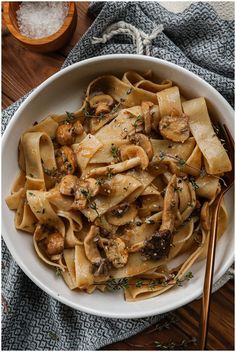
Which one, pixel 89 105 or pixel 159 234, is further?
pixel 89 105

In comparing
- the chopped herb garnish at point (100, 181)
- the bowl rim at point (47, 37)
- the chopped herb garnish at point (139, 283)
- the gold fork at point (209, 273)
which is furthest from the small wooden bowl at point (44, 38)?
the chopped herb garnish at point (139, 283)

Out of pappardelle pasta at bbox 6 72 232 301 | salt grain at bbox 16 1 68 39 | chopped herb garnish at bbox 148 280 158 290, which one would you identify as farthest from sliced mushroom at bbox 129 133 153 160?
salt grain at bbox 16 1 68 39

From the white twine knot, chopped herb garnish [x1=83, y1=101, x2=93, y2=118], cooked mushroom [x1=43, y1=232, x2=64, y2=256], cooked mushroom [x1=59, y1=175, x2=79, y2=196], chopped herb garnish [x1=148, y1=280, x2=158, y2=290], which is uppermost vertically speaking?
the white twine knot

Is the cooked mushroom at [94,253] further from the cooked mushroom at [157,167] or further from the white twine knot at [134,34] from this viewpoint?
the white twine knot at [134,34]

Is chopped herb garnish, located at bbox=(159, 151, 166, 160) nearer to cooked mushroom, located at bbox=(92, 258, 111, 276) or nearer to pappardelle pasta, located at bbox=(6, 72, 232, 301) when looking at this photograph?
pappardelle pasta, located at bbox=(6, 72, 232, 301)

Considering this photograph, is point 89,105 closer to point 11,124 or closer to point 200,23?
point 11,124

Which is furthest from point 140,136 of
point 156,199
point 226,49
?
point 226,49
